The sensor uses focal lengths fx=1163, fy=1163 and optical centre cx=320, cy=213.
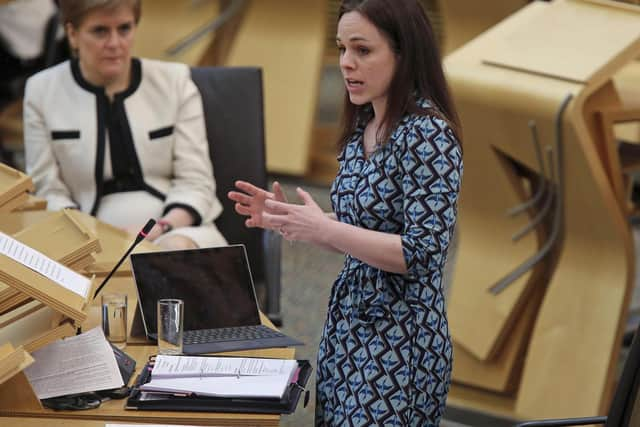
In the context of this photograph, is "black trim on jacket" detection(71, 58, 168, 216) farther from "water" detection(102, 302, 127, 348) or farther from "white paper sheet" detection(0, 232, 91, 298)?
"white paper sheet" detection(0, 232, 91, 298)

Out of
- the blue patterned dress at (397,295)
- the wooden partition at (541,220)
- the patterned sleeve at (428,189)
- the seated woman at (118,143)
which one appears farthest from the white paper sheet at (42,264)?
the wooden partition at (541,220)

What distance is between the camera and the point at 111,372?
2152 millimetres

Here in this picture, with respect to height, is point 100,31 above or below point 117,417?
above

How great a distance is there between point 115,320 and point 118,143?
3.68ft

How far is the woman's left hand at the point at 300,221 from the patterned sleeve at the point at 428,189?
152 mm

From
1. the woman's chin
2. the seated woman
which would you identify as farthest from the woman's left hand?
the seated woman

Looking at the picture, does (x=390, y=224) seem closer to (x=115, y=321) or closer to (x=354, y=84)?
(x=354, y=84)

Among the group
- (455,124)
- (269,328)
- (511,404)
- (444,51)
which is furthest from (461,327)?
(444,51)

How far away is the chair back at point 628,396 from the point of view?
6.57 feet

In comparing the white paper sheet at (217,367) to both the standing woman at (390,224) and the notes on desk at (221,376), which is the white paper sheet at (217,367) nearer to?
the notes on desk at (221,376)

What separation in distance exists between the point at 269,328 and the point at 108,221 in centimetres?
108

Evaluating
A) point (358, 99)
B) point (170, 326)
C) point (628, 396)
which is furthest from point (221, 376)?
point (628, 396)

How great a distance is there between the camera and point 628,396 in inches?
79.9

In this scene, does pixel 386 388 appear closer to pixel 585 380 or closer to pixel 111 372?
pixel 111 372
